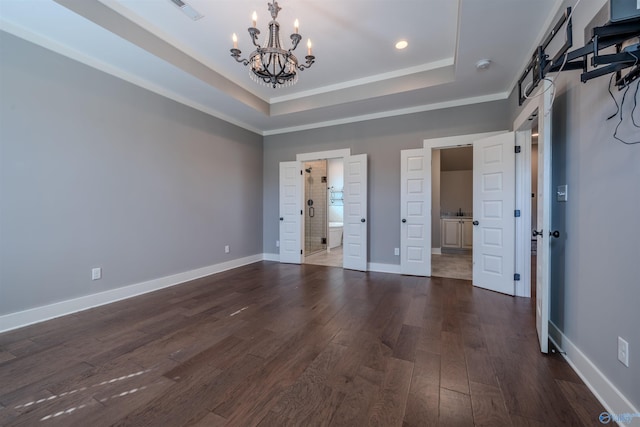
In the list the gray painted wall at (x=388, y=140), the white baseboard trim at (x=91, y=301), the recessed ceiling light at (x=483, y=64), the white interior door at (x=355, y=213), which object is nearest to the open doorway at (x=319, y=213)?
the gray painted wall at (x=388, y=140)

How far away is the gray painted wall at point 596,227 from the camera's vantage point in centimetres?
134

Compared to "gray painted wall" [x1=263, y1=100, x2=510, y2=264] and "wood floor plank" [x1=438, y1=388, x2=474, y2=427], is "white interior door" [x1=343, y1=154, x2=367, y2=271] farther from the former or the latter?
"wood floor plank" [x1=438, y1=388, x2=474, y2=427]

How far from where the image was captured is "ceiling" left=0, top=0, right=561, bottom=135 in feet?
7.86

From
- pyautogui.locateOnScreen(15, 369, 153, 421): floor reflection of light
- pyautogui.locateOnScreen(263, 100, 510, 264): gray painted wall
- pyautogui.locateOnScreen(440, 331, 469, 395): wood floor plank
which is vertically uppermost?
pyautogui.locateOnScreen(263, 100, 510, 264): gray painted wall

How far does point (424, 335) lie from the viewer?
2.31m

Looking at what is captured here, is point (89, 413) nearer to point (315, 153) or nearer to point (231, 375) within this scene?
point (231, 375)

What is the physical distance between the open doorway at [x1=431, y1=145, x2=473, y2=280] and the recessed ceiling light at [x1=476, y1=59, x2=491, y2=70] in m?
2.12

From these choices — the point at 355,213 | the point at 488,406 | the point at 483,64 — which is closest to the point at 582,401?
the point at 488,406

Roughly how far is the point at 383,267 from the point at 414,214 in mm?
1114

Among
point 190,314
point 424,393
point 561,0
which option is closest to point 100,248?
point 190,314

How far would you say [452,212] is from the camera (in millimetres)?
7754

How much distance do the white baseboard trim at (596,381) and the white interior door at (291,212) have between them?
4150 mm

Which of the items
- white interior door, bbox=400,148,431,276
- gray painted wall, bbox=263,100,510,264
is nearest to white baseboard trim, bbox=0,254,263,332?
Answer: gray painted wall, bbox=263,100,510,264

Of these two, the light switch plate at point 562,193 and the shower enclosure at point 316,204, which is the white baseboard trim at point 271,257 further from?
the light switch plate at point 562,193
